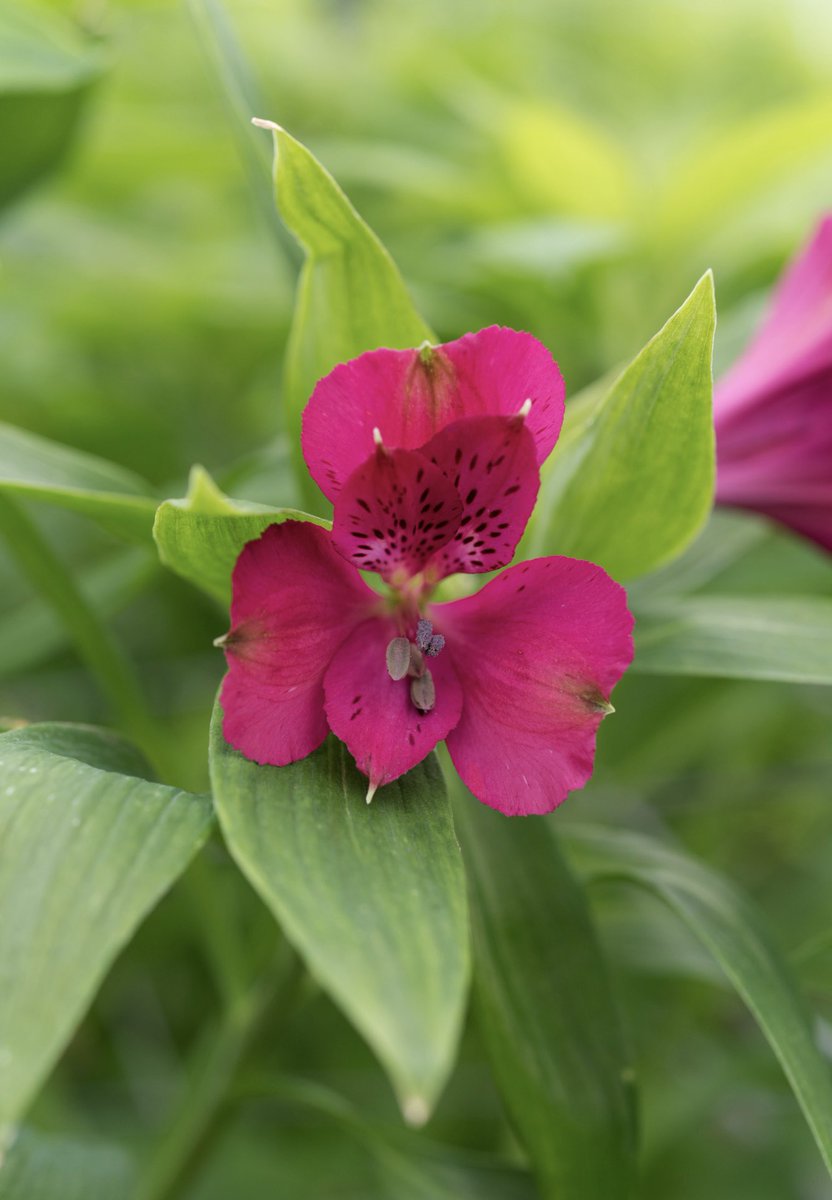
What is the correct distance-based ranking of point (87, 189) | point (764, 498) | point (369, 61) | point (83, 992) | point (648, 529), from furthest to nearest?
point (369, 61) < point (87, 189) < point (764, 498) < point (648, 529) < point (83, 992)

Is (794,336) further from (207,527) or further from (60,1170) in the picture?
(60,1170)

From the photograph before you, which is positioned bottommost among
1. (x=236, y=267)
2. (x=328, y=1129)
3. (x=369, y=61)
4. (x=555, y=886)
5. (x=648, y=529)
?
(x=328, y=1129)

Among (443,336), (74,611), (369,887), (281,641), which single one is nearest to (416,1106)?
(369,887)

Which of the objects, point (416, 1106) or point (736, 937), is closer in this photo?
point (416, 1106)

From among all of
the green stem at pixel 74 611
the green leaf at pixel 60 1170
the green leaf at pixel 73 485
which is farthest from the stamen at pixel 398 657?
the green leaf at pixel 60 1170

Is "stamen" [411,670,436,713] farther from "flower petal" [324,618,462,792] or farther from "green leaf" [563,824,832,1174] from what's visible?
"green leaf" [563,824,832,1174]

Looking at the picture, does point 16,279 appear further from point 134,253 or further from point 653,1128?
point 653,1128

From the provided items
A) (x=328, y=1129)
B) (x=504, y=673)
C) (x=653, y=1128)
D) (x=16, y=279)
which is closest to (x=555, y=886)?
(x=504, y=673)

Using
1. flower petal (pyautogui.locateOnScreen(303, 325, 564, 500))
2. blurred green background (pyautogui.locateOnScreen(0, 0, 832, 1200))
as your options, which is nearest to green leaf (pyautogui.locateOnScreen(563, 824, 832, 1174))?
blurred green background (pyautogui.locateOnScreen(0, 0, 832, 1200))
